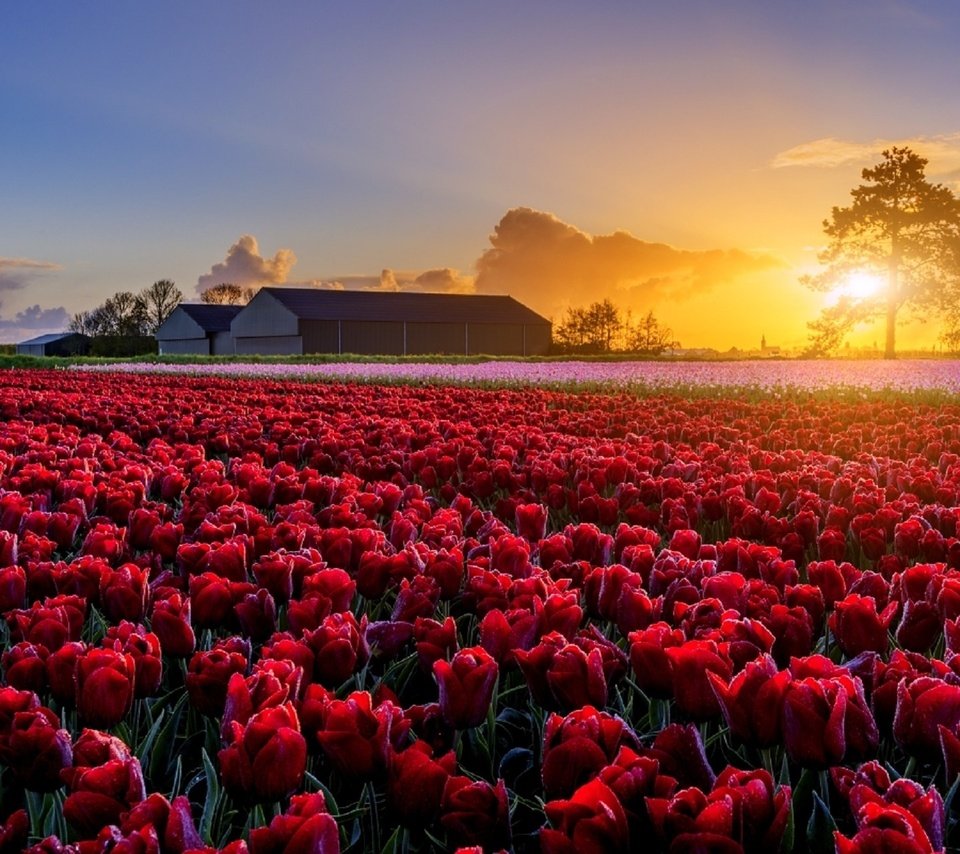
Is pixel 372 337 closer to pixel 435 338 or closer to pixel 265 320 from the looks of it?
pixel 435 338

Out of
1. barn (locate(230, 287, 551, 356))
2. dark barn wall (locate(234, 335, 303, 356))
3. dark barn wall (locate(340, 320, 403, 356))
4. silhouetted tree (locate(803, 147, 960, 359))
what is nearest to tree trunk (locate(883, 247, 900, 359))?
silhouetted tree (locate(803, 147, 960, 359))

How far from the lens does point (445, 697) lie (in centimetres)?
210

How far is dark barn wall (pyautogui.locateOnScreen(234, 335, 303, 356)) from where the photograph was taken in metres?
65.6

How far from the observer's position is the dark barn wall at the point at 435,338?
6925cm

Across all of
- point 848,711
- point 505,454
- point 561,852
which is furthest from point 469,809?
point 505,454

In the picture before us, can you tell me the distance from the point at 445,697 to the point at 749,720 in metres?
0.64

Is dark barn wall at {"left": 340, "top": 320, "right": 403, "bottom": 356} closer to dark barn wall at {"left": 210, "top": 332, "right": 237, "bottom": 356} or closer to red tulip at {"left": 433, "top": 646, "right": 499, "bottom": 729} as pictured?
dark barn wall at {"left": 210, "top": 332, "right": 237, "bottom": 356}

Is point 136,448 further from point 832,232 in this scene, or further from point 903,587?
point 832,232

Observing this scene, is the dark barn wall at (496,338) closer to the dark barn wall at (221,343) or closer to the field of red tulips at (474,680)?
the dark barn wall at (221,343)

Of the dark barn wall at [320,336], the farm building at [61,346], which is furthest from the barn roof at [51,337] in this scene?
the dark barn wall at [320,336]

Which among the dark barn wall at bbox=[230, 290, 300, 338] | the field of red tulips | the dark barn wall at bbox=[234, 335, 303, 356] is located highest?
the dark barn wall at bbox=[230, 290, 300, 338]

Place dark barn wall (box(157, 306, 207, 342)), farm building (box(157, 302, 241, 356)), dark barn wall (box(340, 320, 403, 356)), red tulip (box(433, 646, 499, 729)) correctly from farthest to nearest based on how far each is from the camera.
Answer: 1. dark barn wall (box(157, 306, 207, 342))
2. farm building (box(157, 302, 241, 356))
3. dark barn wall (box(340, 320, 403, 356))
4. red tulip (box(433, 646, 499, 729))

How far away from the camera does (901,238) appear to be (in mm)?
58812

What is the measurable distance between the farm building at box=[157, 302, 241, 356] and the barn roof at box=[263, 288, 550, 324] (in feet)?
35.7
